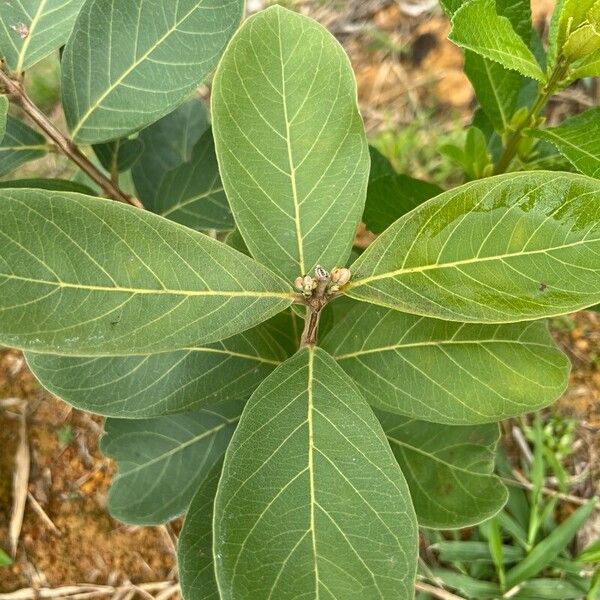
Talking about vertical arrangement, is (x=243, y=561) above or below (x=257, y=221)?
below

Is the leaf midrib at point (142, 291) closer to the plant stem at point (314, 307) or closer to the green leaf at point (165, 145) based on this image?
the plant stem at point (314, 307)

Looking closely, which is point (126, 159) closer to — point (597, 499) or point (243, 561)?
point (243, 561)

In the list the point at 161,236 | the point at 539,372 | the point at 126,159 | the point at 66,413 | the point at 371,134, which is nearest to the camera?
the point at 161,236

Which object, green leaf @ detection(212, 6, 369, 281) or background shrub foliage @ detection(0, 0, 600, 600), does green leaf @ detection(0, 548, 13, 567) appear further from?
green leaf @ detection(212, 6, 369, 281)

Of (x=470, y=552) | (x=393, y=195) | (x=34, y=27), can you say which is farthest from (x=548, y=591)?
(x=34, y=27)

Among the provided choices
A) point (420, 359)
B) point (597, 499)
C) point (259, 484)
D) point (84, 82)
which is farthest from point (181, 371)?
point (597, 499)

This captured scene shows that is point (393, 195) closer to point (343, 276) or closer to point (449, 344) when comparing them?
point (449, 344)
